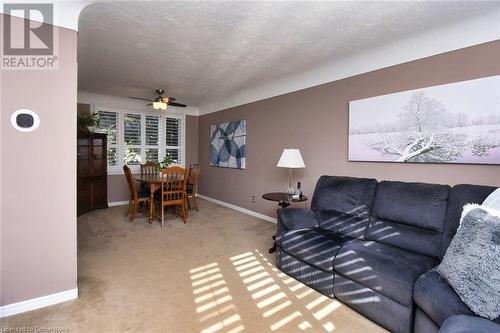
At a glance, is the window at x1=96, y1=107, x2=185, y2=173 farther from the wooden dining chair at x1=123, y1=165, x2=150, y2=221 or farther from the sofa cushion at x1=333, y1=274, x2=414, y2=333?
the sofa cushion at x1=333, y1=274, x2=414, y2=333

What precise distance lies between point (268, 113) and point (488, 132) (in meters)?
3.05

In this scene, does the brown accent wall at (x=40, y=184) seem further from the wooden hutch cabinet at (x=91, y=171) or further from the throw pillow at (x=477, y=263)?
the wooden hutch cabinet at (x=91, y=171)

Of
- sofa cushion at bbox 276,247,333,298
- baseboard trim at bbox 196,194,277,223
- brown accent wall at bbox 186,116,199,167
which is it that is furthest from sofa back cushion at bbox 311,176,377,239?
brown accent wall at bbox 186,116,199,167

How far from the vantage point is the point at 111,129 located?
5.77 m

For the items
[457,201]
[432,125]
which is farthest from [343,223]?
[432,125]

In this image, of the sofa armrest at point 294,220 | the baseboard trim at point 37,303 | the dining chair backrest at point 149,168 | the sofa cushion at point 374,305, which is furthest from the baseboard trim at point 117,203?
the sofa cushion at point 374,305

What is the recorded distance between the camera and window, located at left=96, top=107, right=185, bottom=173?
5.77 meters

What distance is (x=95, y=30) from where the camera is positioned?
269 cm

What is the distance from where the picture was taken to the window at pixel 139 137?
5773 millimetres

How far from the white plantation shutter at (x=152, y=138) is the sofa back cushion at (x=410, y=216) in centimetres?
529

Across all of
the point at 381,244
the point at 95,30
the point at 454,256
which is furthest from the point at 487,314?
the point at 95,30
